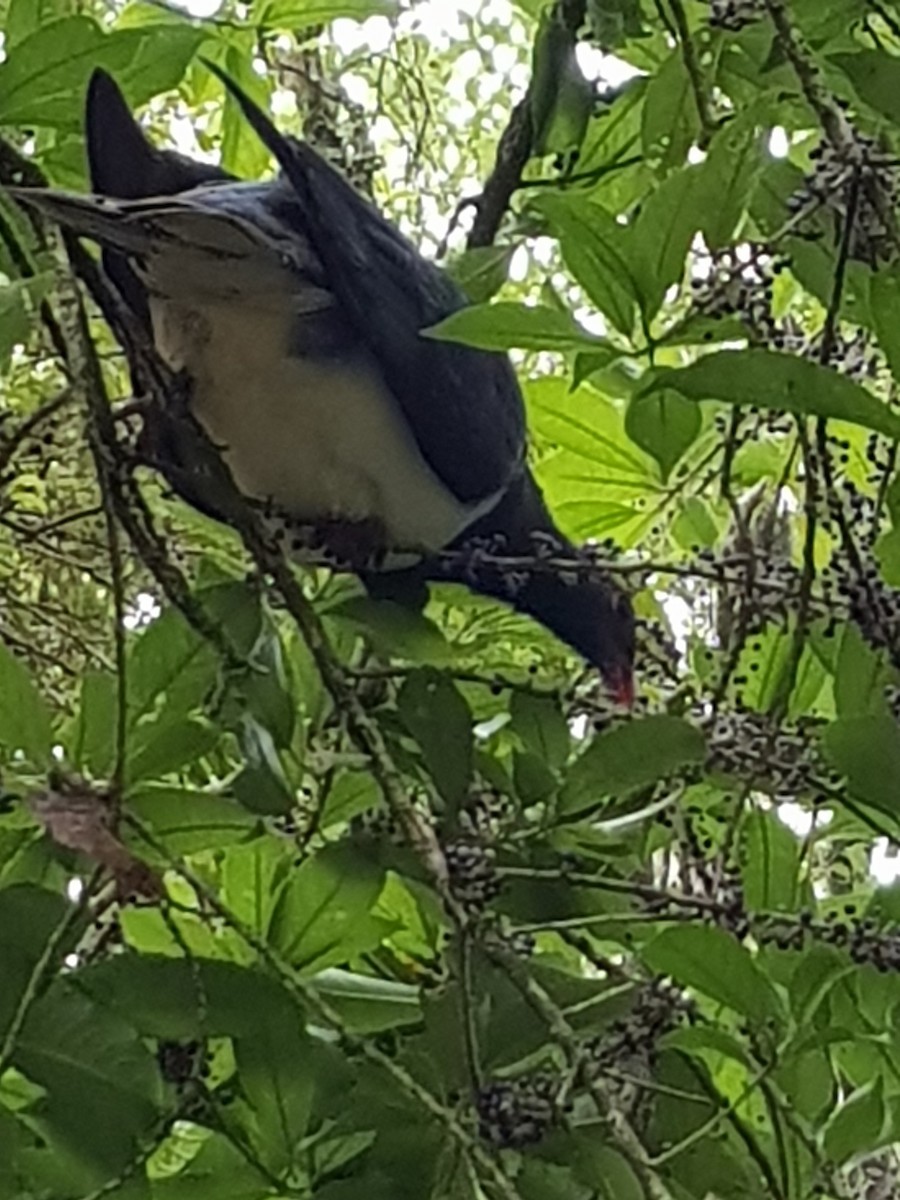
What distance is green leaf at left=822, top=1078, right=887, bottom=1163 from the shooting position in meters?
0.53

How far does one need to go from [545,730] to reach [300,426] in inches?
17.6

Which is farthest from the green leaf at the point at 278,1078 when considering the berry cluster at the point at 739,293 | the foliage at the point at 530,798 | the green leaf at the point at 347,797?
the berry cluster at the point at 739,293

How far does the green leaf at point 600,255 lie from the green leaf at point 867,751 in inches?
4.6

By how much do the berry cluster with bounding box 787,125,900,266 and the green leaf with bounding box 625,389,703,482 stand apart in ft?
0.21

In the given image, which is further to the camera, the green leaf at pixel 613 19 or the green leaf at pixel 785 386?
the green leaf at pixel 613 19

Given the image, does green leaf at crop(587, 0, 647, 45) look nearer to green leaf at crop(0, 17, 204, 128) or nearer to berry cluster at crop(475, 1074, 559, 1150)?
green leaf at crop(0, 17, 204, 128)

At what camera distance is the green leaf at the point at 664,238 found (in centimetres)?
53

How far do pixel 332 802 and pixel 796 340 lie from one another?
0.65 ft

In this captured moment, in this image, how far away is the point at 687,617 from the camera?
0.90 meters

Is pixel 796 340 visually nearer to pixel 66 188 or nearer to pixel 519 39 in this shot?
pixel 66 188

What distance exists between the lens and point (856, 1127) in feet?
1.75

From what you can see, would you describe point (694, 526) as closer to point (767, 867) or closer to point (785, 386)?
point (767, 867)

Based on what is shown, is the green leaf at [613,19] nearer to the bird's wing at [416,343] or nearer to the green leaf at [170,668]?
the bird's wing at [416,343]

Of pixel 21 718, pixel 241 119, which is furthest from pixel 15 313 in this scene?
pixel 241 119
